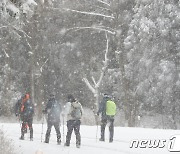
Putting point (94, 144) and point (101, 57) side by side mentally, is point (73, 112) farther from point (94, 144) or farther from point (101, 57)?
point (101, 57)

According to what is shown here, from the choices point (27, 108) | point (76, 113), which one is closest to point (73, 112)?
point (76, 113)

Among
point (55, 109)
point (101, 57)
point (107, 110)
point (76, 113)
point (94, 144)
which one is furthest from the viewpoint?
point (101, 57)

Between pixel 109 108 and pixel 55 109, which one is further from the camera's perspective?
pixel 109 108

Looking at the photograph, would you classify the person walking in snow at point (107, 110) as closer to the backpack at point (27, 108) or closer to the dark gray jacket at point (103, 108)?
the dark gray jacket at point (103, 108)

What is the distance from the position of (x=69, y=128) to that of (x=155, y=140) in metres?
3.82

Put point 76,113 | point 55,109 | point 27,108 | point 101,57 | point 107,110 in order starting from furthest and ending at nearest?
point 101,57
point 27,108
point 107,110
point 55,109
point 76,113

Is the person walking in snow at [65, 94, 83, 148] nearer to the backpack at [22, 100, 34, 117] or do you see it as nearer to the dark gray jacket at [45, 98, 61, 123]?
the dark gray jacket at [45, 98, 61, 123]

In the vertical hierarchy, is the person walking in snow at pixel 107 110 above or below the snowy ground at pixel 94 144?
above

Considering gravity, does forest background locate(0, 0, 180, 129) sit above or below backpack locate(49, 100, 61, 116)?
above

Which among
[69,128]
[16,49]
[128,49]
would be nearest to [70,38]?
[16,49]

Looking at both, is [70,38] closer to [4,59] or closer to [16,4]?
[4,59]

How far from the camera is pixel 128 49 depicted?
34906mm

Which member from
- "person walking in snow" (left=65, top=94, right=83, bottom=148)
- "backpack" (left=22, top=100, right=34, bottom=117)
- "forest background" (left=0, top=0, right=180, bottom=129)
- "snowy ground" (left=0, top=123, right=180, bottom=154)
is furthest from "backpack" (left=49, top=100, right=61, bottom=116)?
"forest background" (left=0, top=0, right=180, bottom=129)

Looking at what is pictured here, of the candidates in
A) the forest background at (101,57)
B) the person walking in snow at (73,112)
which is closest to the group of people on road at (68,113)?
the person walking in snow at (73,112)
